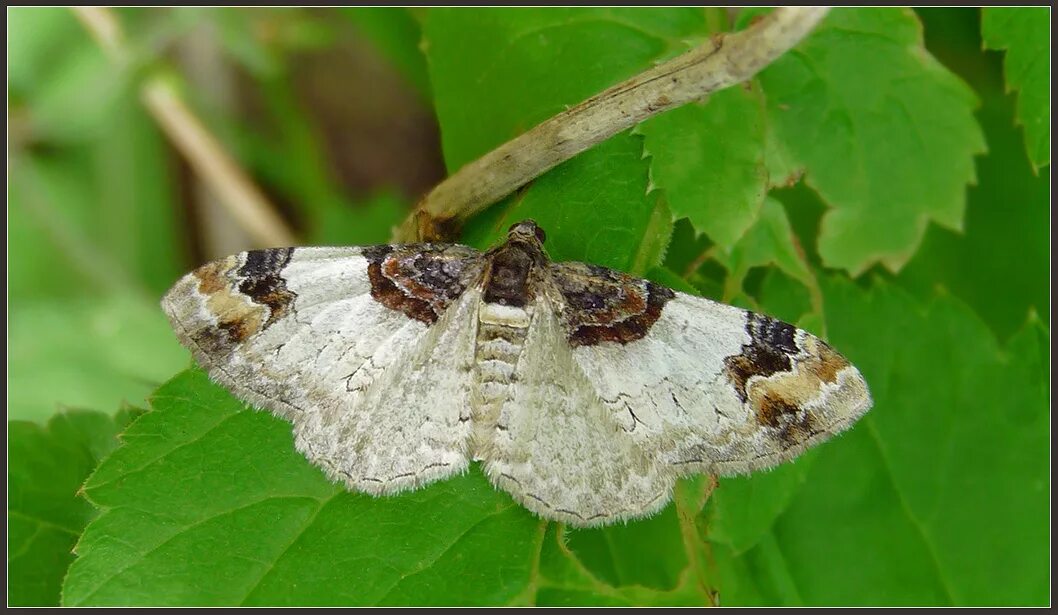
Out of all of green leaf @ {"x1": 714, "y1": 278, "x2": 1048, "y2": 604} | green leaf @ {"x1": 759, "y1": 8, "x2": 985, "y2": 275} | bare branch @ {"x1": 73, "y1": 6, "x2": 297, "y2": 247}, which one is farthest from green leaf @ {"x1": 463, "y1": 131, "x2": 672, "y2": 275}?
bare branch @ {"x1": 73, "y1": 6, "x2": 297, "y2": 247}

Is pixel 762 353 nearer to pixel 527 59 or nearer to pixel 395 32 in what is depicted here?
pixel 527 59

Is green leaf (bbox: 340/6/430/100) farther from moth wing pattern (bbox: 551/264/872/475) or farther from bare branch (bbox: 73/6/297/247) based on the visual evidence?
moth wing pattern (bbox: 551/264/872/475)

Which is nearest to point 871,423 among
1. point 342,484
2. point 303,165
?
point 342,484

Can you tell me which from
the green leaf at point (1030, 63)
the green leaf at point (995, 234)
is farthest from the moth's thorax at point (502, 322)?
the green leaf at point (995, 234)

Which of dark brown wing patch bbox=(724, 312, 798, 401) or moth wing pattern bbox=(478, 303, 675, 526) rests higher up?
dark brown wing patch bbox=(724, 312, 798, 401)

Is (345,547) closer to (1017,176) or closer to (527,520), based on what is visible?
(527,520)

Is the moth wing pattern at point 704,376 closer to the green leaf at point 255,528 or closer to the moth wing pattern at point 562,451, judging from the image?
the moth wing pattern at point 562,451

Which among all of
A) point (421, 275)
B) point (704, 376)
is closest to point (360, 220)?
point (421, 275)
